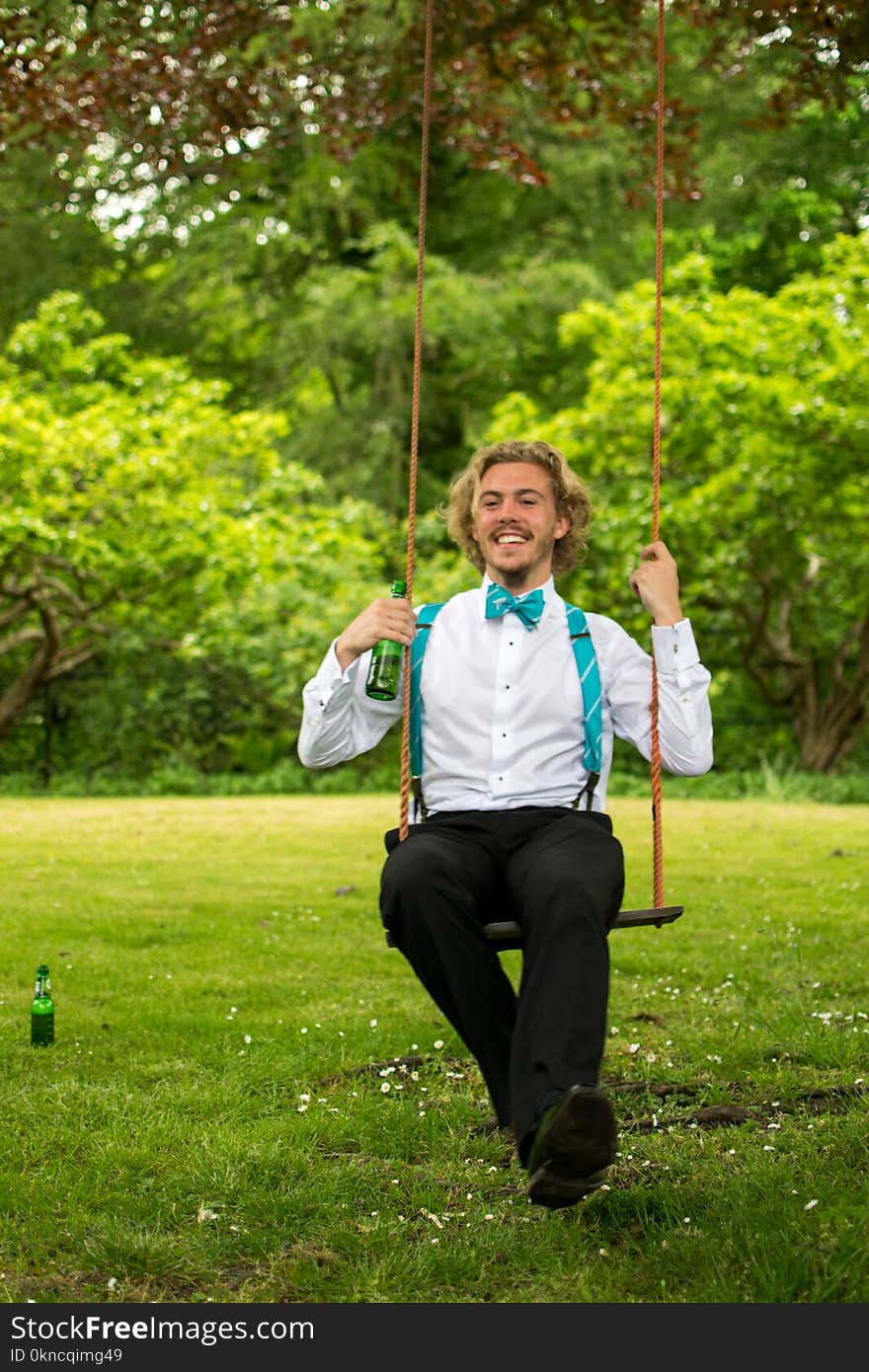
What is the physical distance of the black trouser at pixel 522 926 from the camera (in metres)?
2.77

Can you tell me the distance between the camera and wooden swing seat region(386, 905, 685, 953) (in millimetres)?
3055

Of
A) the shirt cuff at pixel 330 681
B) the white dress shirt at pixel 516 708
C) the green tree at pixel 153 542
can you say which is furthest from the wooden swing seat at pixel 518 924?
the green tree at pixel 153 542

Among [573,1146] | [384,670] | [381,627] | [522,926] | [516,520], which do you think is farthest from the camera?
[516,520]

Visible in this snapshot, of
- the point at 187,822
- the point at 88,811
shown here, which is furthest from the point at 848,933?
the point at 88,811

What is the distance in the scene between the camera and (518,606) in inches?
141

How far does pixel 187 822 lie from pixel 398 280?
10148 millimetres

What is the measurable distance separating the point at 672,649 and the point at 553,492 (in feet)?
1.84

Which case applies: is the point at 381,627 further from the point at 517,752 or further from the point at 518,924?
the point at 518,924

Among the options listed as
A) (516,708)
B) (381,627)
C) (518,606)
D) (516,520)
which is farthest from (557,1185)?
(516,520)

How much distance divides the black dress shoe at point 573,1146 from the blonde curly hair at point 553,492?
1593 millimetres

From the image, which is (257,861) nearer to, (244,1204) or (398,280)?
(244,1204)

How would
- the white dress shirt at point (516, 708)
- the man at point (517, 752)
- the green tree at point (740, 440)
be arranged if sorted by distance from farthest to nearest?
the green tree at point (740, 440), the white dress shirt at point (516, 708), the man at point (517, 752)

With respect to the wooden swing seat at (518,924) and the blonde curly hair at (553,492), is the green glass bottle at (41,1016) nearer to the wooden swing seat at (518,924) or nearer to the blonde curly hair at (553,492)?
the wooden swing seat at (518,924)
